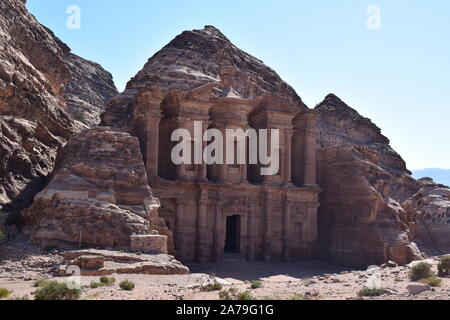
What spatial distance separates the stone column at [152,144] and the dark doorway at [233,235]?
Result: 6551 millimetres

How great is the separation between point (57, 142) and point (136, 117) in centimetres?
476

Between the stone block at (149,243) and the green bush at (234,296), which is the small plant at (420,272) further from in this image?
the stone block at (149,243)

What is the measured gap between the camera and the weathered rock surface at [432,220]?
40.9 meters

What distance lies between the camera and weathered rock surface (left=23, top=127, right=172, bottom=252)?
20734 millimetres

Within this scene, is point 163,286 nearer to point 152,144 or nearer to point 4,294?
point 4,294

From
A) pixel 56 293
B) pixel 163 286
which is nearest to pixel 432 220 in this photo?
pixel 163 286

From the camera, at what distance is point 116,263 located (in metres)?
19.4

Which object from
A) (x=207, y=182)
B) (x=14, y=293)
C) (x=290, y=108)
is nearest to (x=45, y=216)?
(x=14, y=293)

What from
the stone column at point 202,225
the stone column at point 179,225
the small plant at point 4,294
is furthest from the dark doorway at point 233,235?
the small plant at point 4,294

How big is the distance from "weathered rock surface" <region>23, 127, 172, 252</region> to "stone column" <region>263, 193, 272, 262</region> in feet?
31.0

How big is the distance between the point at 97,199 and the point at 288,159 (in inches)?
616

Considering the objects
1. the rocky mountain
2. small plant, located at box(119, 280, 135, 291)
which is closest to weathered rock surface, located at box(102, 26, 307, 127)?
the rocky mountain

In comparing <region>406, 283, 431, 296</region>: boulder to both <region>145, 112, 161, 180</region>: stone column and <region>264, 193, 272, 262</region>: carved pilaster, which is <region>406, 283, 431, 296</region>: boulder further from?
<region>145, 112, 161, 180</region>: stone column
